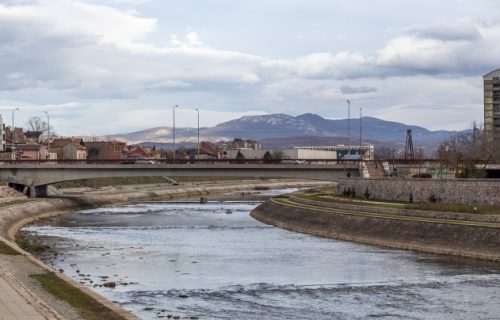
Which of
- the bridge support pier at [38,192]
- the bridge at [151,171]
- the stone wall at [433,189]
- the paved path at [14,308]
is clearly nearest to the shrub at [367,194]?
the stone wall at [433,189]

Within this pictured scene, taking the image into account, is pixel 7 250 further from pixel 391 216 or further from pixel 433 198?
pixel 433 198

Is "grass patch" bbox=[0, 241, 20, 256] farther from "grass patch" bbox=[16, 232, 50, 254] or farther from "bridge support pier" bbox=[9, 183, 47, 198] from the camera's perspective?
"bridge support pier" bbox=[9, 183, 47, 198]

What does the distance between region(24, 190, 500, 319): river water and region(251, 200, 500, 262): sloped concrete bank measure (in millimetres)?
1862

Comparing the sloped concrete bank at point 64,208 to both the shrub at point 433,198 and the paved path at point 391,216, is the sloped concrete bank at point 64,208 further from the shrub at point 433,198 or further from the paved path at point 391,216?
the shrub at point 433,198

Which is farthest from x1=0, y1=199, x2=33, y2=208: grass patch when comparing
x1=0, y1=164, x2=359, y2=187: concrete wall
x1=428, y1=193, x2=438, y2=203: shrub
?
x1=428, y1=193, x2=438, y2=203: shrub

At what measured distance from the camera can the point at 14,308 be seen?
34.6 metres

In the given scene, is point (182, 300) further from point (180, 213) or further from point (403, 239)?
point (180, 213)

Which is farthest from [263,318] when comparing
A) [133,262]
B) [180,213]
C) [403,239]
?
[180,213]

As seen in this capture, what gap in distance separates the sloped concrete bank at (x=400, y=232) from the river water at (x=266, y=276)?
1.86 m

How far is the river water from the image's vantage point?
139ft

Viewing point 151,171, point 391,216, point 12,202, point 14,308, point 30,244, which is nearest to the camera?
point 14,308

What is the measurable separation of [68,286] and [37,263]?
1061 cm

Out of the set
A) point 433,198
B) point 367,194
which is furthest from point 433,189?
point 367,194

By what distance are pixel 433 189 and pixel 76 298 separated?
56527 millimetres
